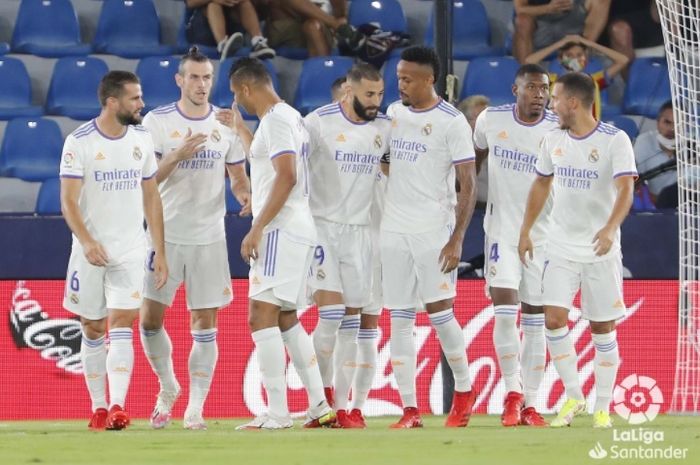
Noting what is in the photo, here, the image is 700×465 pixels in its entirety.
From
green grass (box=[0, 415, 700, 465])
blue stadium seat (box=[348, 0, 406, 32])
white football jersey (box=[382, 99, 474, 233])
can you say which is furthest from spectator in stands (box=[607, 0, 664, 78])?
green grass (box=[0, 415, 700, 465])

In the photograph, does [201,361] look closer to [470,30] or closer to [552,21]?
[552,21]

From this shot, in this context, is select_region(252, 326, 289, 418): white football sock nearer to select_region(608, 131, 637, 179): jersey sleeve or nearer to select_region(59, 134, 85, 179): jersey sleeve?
select_region(59, 134, 85, 179): jersey sleeve

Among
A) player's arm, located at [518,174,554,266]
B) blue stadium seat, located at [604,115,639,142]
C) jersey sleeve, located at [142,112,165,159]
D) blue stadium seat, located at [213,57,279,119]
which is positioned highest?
blue stadium seat, located at [213,57,279,119]

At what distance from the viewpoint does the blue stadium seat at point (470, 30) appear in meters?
16.3

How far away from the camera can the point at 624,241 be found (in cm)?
1217

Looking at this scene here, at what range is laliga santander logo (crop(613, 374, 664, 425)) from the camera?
11367mm

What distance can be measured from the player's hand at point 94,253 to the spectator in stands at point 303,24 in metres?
6.88

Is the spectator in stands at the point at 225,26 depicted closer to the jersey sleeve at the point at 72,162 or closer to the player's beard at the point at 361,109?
the player's beard at the point at 361,109

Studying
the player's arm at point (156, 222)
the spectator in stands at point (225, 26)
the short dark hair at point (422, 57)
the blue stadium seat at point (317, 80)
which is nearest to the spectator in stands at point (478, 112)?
the short dark hair at point (422, 57)

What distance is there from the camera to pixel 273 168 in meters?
9.34

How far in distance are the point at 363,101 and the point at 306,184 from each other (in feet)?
2.24

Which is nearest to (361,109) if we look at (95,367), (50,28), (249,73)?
(249,73)

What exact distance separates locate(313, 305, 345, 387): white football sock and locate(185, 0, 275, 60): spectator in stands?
5.72 meters

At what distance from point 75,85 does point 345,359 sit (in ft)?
21.4
